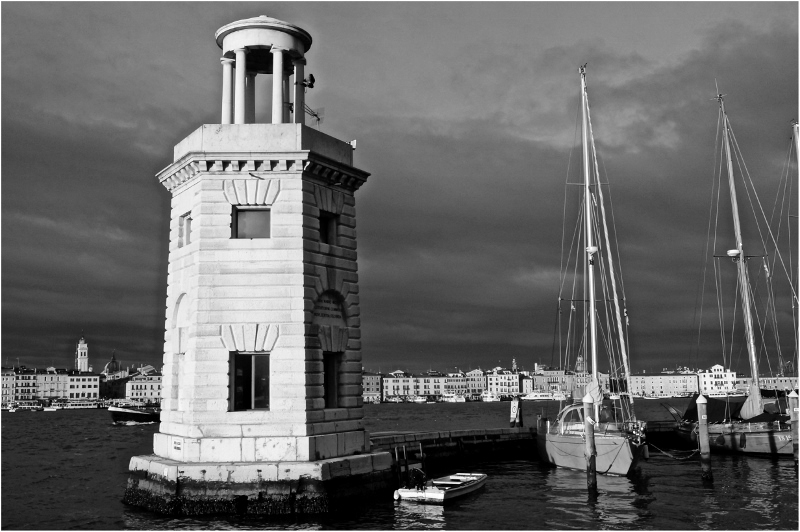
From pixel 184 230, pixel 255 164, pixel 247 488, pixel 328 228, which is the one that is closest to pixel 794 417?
pixel 328 228

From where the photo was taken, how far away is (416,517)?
23719 millimetres

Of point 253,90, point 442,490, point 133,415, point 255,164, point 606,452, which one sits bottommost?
point 133,415

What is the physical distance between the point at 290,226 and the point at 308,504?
828 centimetres

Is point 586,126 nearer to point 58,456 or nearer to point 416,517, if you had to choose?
point 416,517

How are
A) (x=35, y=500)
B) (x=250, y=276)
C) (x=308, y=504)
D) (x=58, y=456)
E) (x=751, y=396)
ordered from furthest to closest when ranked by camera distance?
(x=58, y=456) < (x=751, y=396) < (x=35, y=500) < (x=250, y=276) < (x=308, y=504)

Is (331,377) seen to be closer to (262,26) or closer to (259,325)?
(259,325)

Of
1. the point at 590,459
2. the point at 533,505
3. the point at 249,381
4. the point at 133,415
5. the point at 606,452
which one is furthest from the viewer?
the point at 133,415

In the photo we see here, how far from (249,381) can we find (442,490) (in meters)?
7.80

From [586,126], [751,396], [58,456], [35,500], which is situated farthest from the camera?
[58,456]

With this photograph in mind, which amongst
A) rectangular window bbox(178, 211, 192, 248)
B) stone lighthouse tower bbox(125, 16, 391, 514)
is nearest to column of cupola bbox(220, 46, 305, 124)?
stone lighthouse tower bbox(125, 16, 391, 514)

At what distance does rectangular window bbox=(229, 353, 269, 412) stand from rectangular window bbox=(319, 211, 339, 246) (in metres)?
4.33

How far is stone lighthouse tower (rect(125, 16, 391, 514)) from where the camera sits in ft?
73.6

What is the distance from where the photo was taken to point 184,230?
84.6 ft

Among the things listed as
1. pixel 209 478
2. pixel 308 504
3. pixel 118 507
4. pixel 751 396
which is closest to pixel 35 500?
pixel 118 507
